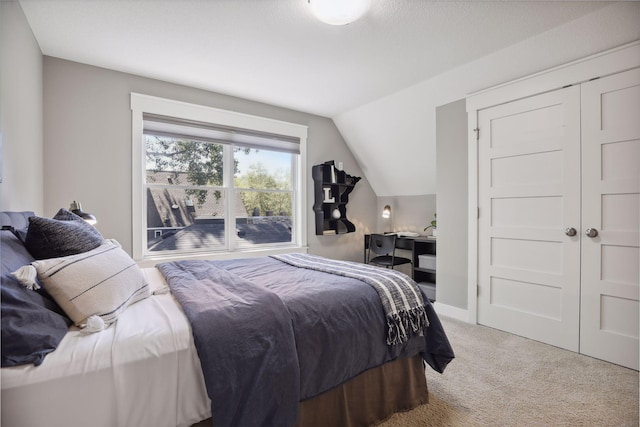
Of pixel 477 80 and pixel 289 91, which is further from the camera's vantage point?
pixel 289 91

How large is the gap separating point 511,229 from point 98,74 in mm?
4052

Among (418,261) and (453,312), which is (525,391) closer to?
(453,312)

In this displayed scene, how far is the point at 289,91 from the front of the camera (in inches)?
135

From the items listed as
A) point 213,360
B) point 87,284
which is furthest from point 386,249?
point 87,284

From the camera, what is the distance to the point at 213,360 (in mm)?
1067

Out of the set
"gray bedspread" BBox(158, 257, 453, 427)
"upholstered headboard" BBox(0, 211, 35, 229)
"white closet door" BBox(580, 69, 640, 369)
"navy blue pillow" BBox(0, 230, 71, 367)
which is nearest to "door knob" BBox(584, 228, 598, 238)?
"white closet door" BBox(580, 69, 640, 369)

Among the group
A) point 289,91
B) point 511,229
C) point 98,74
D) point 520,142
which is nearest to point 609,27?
point 520,142

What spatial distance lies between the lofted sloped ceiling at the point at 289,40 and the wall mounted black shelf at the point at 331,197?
1.00 meters

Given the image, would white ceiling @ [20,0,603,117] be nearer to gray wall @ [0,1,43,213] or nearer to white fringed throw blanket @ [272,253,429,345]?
gray wall @ [0,1,43,213]

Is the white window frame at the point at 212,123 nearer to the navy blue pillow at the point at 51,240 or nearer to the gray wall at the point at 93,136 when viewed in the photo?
the gray wall at the point at 93,136

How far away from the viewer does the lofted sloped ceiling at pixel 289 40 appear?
2039 mm

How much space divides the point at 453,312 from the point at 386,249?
3.78ft

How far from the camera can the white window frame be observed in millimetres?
3021

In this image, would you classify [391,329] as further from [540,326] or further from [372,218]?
[372,218]
